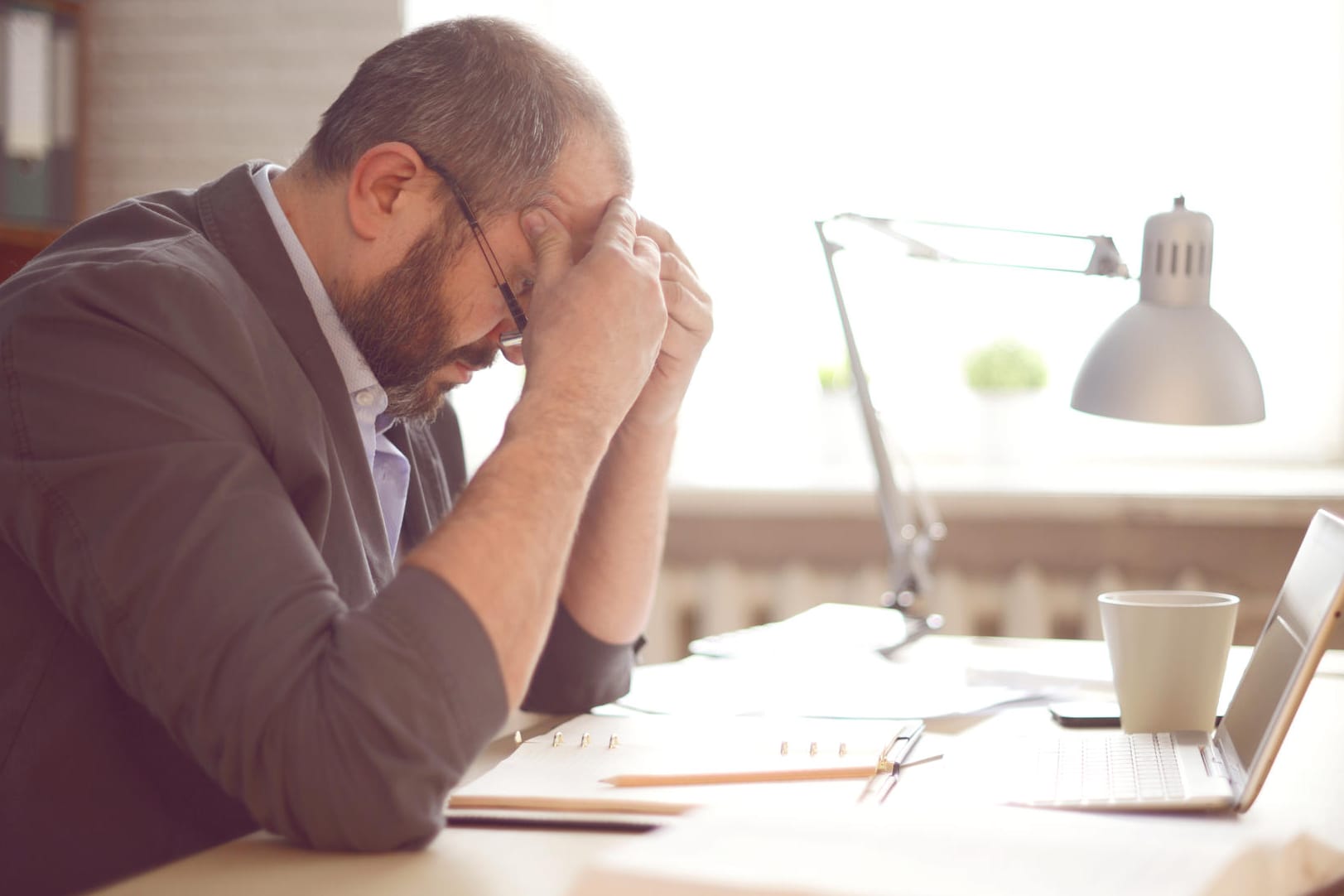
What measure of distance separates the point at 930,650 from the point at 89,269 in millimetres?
965

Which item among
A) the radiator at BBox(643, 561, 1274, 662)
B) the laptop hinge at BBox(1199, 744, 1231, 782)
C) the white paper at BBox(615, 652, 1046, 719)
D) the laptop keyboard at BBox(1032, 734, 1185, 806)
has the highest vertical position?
the laptop hinge at BBox(1199, 744, 1231, 782)

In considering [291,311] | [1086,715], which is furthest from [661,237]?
[1086,715]

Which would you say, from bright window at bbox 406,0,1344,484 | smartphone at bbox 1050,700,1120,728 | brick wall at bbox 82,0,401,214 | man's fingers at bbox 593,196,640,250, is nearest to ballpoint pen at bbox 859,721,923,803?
smartphone at bbox 1050,700,1120,728

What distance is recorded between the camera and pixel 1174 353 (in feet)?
3.58

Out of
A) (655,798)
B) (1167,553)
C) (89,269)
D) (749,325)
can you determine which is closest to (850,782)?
(655,798)

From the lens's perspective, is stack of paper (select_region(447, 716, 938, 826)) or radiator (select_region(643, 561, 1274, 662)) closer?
stack of paper (select_region(447, 716, 938, 826))

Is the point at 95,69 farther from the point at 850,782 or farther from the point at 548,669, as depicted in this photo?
the point at 850,782

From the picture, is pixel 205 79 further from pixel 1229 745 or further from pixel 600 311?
pixel 1229 745

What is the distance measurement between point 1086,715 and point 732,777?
14.6 inches

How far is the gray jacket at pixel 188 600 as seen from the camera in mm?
766

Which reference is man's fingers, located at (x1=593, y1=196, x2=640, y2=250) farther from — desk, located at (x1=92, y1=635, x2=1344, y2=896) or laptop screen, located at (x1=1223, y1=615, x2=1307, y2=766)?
laptop screen, located at (x1=1223, y1=615, x2=1307, y2=766)

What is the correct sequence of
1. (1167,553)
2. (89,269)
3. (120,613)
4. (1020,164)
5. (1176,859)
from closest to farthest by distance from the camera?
(1176,859) → (120,613) → (89,269) → (1167,553) → (1020,164)

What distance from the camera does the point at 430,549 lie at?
834mm

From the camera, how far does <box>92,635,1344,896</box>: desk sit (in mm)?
705
